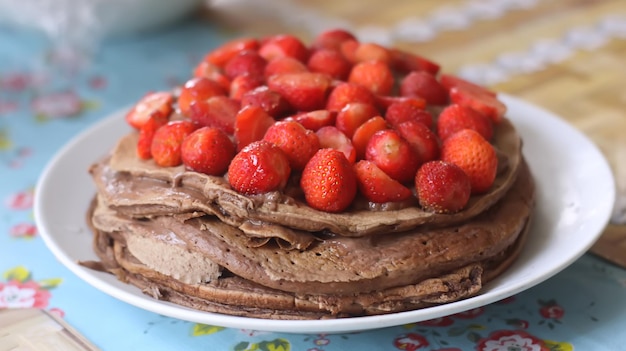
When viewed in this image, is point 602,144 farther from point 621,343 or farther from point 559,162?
point 621,343

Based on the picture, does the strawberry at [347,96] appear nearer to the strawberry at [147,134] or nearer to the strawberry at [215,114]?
the strawberry at [215,114]

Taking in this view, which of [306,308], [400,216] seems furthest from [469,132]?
[306,308]

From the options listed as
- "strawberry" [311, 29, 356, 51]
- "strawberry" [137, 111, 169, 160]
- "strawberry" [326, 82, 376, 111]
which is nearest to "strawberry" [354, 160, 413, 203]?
"strawberry" [326, 82, 376, 111]

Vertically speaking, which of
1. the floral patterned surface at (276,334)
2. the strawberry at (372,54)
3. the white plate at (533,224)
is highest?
the strawberry at (372,54)

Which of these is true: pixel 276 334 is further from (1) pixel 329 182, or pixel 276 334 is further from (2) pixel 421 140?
(2) pixel 421 140

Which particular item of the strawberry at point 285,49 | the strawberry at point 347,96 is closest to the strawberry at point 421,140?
the strawberry at point 347,96

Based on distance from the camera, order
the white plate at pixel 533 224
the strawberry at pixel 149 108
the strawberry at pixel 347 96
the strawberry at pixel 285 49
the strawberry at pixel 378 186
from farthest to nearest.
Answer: the strawberry at pixel 285 49 → the strawberry at pixel 149 108 → the strawberry at pixel 347 96 → the strawberry at pixel 378 186 → the white plate at pixel 533 224

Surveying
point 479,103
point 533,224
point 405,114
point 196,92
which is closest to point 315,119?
point 405,114
